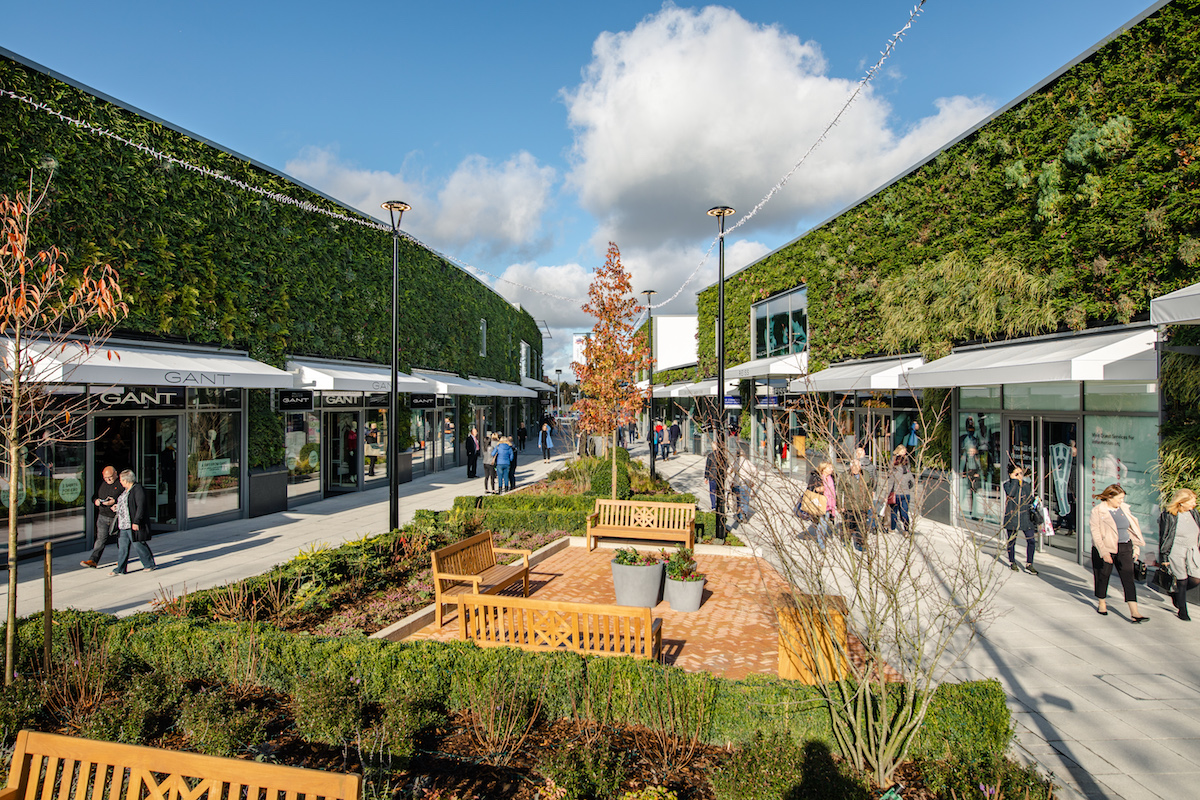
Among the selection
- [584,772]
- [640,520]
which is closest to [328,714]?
[584,772]

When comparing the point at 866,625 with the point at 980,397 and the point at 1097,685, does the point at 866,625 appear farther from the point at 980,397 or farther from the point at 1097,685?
the point at 980,397

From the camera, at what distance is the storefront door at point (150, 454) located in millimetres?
10289

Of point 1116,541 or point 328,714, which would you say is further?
point 1116,541

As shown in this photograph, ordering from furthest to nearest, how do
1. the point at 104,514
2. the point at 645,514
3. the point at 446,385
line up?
the point at 446,385, the point at 645,514, the point at 104,514

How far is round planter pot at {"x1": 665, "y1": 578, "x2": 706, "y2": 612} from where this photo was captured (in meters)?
6.80

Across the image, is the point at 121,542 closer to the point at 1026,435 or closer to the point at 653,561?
the point at 653,561

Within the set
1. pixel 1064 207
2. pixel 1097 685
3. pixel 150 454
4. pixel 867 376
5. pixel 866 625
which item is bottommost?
pixel 1097 685

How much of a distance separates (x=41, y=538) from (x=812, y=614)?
11.0 m

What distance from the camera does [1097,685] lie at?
515cm

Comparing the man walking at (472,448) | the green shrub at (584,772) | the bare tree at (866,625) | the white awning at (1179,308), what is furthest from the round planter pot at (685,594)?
the man walking at (472,448)

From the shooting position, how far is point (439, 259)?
2308cm

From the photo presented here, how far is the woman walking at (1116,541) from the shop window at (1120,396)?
2292 millimetres

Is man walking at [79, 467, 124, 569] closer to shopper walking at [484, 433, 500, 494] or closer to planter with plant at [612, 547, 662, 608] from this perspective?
planter with plant at [612, 547, 662, 608]

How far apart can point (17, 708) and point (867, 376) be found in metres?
13.4
